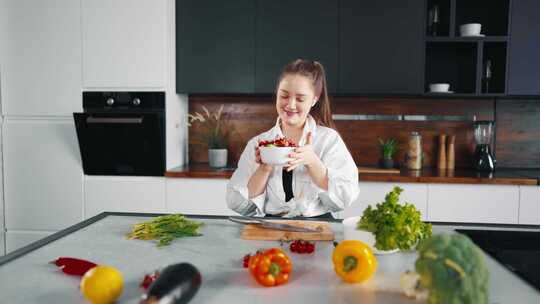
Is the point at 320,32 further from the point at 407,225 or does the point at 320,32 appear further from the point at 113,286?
the point at 113,286

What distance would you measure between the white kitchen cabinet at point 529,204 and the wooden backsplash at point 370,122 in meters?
0.65

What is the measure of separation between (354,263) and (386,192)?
191cm

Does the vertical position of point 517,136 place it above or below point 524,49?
below

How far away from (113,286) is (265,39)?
2.42 metres

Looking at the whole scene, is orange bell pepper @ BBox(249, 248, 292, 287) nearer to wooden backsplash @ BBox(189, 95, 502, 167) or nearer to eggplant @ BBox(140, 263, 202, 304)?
eggplant @ BBox(140, 263, 202, 304)

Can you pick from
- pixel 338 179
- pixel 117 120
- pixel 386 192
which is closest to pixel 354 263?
pixel 338 179

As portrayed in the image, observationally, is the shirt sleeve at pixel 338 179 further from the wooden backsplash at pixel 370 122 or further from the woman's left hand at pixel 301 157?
the wooden backsplash at pixel 370 122

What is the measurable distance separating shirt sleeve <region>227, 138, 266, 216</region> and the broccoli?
1120 millimetres

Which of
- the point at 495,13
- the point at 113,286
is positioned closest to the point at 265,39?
the point at 495,13

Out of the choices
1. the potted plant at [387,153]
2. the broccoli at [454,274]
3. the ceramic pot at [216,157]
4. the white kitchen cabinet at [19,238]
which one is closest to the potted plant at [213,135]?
the ceramic pot at [216,157]

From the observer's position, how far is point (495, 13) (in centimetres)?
321

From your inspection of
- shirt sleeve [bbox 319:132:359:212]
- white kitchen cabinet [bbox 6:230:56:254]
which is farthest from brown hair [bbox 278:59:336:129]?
white kitchen cabinet [bbox 6:230:56:254]

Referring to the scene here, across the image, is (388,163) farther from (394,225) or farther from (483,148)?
(394,225)

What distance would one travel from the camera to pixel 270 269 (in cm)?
97
